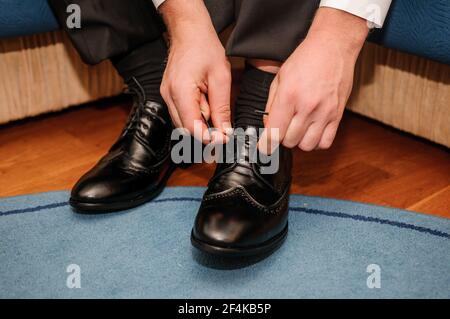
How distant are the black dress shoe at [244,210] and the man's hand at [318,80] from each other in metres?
0.10

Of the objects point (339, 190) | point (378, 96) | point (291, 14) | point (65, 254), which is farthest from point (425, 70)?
point (65, 254)

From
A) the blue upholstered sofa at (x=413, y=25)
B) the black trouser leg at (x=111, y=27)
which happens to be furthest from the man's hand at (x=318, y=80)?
the black trouser leg at (x=111, y=27)

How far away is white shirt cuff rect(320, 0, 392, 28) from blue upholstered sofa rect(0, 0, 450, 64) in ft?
0.61

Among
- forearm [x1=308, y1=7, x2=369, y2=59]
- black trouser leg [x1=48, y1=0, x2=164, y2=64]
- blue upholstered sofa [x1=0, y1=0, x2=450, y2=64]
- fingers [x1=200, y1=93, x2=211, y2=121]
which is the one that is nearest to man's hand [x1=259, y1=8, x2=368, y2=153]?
forearm [x1=308, y1=7, x2=369, y2=59]

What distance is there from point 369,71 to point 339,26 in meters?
0.45

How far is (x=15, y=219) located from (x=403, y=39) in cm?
65

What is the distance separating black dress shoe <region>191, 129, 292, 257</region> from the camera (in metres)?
0.59

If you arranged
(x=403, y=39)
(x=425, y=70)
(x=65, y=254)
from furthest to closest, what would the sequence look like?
(x=425, y=70) → (x=403, y=39) → (x=65, y=254)

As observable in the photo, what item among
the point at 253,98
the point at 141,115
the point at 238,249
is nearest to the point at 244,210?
the point at 238,249

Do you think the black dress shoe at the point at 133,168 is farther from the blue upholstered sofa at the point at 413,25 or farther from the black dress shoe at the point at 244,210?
the blue upholstered sofa at the point at 413,25

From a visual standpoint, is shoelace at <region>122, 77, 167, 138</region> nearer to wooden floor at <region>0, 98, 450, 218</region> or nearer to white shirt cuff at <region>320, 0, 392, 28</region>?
wooden floor at <region>0, 98, 450, 218</region>

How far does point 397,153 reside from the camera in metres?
0.95

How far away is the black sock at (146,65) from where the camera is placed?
0.82m

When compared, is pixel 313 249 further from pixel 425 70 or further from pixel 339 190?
pixel 425 70
